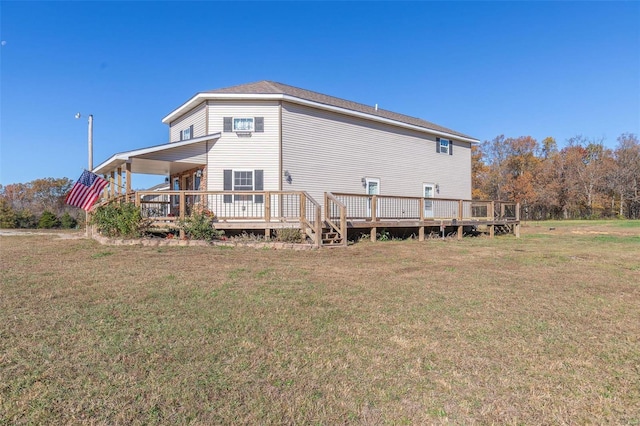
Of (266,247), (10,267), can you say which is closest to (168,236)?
(266,247)

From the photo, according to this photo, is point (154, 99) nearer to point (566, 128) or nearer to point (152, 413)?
point (152, 413)

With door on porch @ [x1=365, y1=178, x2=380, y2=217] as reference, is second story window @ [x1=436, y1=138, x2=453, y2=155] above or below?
above

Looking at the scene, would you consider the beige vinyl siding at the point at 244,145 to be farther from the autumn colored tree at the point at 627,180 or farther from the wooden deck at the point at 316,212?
the autumn colored tree at the point at 627,180

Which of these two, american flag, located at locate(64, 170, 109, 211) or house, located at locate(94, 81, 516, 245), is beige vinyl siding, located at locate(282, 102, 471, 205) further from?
american flag, located at locate(64, 170, 109, 211)

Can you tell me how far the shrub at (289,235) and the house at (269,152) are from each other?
3.28 feet

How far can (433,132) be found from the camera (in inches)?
723

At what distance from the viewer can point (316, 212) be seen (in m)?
10.4

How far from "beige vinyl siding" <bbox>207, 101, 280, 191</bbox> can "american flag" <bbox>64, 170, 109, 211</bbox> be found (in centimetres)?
346

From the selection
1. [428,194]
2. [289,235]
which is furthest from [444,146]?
[289,235]

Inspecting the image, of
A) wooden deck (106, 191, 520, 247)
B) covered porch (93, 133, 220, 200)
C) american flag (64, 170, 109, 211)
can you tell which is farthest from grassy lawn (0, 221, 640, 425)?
covered porch (93, 133, 220, 200)

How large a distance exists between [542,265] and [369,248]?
422 centimetres

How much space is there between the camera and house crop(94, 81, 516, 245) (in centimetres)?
1340

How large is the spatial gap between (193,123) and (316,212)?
7558mm

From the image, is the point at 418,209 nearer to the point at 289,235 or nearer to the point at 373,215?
the point at 373,215
